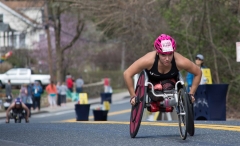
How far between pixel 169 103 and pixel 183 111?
31cm

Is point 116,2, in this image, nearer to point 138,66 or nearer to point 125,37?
point 125,37

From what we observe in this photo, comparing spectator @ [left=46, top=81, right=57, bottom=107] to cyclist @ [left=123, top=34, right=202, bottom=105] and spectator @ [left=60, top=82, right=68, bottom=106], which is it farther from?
cyclist @ [left=123, top=34, right=202, bottom=105]

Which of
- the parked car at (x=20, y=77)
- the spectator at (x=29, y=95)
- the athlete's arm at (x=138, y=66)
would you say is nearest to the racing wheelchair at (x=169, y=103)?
the athlete's arm at (x=138, y=66)

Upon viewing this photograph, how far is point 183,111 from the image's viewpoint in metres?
9.77

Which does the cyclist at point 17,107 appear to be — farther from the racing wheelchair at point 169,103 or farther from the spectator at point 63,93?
the spectator at point 63,93

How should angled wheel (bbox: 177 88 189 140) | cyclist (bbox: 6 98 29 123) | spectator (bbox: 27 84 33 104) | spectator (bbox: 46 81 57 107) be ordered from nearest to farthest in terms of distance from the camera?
angled wheel (bbox: 177 88 189 140) → cyclist (bbox: 6 98 29 123) → spectator (bbox: 27 84 33 104) → spectator (bbox: 46 81 57 107)

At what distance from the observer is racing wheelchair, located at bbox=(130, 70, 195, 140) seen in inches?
382

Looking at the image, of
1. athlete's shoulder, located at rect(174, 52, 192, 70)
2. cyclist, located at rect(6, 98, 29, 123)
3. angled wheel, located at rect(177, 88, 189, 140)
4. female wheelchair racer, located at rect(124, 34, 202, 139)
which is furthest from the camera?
cyclist, located at rect(6, 98, 29, 123)

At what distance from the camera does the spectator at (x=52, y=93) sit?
41.6m

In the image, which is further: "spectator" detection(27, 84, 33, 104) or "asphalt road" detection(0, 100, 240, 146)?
"spectator" detection(27, 84, 33, 104)

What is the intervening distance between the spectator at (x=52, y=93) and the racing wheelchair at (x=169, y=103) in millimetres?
31269

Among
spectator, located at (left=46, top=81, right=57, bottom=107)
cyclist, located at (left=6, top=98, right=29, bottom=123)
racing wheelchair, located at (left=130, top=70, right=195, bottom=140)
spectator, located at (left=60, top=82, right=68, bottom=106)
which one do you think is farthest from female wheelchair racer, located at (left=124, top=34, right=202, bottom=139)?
spectator, located at (left=60, top=82, right=68, bottom=106)

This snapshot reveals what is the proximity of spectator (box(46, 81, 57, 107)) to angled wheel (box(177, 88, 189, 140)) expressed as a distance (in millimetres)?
31928

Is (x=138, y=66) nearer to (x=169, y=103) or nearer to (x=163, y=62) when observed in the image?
(x=163, y=62)
